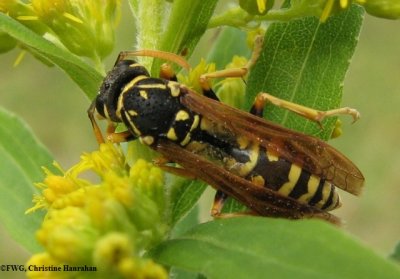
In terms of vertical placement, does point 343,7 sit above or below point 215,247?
above

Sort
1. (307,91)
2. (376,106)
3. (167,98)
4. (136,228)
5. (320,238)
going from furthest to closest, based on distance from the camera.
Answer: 1. (376,106)
2. (307,91)
3. (167,98)
4. (136,228)
5. (320,238)

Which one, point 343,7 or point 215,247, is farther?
point 343,7

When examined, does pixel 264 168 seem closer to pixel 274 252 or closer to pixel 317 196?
pixel 317 196

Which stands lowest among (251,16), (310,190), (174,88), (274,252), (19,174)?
(19,174)

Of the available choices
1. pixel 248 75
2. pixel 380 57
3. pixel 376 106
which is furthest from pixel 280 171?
pixel 380 57

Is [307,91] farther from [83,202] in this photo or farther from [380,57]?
[380,57]

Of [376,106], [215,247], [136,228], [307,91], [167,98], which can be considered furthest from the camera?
[376,106]

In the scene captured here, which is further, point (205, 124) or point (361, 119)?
point (361, 119)

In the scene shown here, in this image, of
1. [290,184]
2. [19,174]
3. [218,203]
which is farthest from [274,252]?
[19,174]
